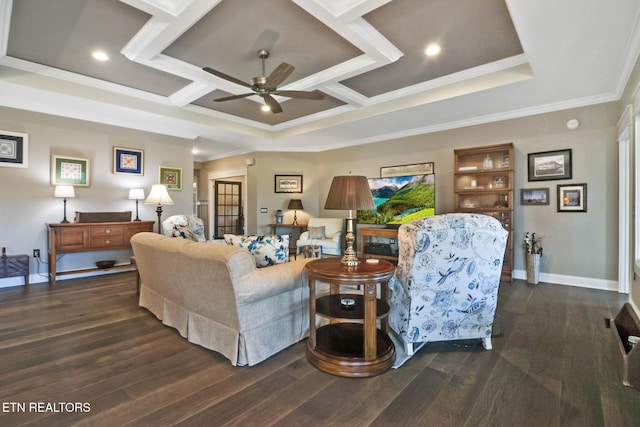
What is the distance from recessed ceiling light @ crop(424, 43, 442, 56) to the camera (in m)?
3.12

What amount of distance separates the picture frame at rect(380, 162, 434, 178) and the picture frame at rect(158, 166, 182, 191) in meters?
3.95

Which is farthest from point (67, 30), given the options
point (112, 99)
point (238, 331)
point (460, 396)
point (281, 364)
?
point (460, 396)

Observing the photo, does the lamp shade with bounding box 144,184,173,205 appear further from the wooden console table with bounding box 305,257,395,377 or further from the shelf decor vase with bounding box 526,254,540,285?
the shelf decor vase with bounding box 526,254,540,285

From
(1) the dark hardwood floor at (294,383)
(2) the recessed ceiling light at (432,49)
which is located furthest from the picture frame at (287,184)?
(1) the dark hardwood floor at (294,383)

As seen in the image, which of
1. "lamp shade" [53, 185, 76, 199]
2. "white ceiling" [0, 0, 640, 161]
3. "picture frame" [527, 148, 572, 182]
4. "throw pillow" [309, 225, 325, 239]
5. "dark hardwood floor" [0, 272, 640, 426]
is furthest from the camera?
"throw pillow" [309, 225, 325, 239]

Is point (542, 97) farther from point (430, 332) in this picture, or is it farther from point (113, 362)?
point (113, 362)

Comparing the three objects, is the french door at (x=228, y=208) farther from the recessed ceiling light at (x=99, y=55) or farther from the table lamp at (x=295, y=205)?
the recessed ceiling light at (x=99, y=55)

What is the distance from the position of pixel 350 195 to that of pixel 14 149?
16.0 ft

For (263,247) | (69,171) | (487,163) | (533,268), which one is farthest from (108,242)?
(533,268)

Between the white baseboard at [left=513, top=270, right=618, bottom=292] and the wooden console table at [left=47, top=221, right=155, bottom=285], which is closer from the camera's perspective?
the white baseboard at [left=513, top=270, right=618, bottom=292]

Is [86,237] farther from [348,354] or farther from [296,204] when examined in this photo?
[348,354]

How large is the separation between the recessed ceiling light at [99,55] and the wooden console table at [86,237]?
7.51ft

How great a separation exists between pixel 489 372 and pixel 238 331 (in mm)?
1694

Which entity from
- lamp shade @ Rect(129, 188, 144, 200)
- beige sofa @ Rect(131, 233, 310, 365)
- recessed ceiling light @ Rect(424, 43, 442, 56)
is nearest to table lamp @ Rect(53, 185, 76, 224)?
lamp shade @ Rect(129, 188, 144, 200)
